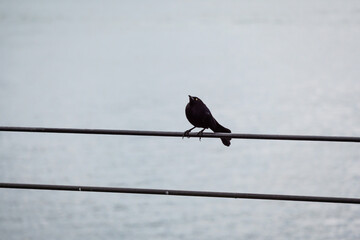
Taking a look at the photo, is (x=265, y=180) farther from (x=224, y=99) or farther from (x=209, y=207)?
(x=224, y=99)

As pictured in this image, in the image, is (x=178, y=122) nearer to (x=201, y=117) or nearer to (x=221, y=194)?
(x=201, y=117)

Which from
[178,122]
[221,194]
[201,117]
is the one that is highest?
[178,122]

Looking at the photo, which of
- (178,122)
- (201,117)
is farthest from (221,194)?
(178,122)

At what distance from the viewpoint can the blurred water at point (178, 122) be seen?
13016 millimetres

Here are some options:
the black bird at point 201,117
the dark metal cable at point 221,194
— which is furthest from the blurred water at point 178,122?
the dark metal cable at point 221,194

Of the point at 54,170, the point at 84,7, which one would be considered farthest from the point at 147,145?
the point at 84,7

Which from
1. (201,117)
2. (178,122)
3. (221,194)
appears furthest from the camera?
(178,122)

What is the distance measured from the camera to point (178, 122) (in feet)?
67.0

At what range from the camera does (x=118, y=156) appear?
17188 mm

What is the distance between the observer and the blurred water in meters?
13.0

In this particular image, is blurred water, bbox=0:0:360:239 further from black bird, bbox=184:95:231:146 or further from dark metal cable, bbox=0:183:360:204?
dark metal cable, bbox=0:183:360:204

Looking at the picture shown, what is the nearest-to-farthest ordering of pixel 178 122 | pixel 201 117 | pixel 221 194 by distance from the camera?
pixel 221 194
pixel 201 117
pixel 178 122

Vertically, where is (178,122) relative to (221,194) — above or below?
above

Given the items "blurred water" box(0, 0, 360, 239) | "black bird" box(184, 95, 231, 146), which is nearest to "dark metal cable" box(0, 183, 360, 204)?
"black bird" box(184, 95, 231, 146)
